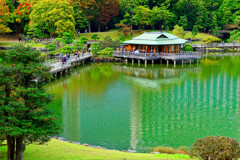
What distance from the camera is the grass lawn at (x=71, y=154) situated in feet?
45.6

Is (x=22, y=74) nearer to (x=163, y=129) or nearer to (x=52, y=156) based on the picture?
(x=52, y=156)

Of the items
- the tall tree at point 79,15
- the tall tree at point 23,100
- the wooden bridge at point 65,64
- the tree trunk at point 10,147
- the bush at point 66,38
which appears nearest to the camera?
the tall tree at point 23,100

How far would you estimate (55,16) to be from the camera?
62344 millimetres

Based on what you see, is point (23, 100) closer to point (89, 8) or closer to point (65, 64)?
point (65, 64)

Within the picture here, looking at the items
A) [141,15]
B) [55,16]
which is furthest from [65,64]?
[141,15]

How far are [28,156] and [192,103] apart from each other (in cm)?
1558

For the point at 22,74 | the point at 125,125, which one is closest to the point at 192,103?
the point at 125,125

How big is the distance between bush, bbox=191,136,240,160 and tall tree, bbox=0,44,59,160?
18.3 ft

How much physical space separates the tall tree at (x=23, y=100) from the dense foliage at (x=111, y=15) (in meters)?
50.2

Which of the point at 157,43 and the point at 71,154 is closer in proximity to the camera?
the point at 71,154

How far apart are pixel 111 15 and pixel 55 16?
2015 centimetres

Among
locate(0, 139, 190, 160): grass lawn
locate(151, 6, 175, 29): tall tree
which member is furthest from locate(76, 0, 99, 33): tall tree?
locate(0, 139, 190, 160): grass lawn

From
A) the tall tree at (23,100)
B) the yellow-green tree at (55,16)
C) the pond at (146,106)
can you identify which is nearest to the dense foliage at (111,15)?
the yellow-green tree at (55,16)

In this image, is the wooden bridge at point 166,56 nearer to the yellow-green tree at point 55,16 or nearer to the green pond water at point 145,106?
the green pond water at point 145,106
